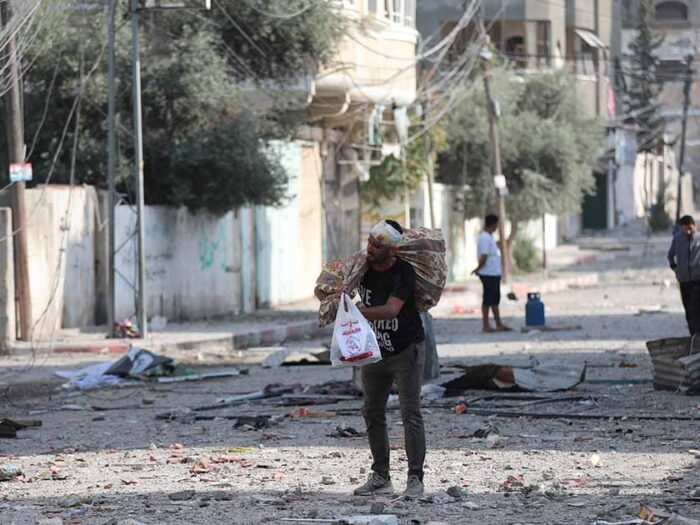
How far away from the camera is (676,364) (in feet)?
46.8

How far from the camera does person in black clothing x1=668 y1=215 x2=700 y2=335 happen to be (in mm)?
18109

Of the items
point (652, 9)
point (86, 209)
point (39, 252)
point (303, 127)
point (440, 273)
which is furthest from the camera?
point (652, 9)

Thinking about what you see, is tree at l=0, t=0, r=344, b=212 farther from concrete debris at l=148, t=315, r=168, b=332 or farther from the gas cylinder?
the gas cylinder

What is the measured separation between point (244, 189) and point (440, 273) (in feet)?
57.0

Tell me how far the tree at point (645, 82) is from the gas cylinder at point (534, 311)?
86.7ft

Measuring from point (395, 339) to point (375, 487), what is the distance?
0.97 metres

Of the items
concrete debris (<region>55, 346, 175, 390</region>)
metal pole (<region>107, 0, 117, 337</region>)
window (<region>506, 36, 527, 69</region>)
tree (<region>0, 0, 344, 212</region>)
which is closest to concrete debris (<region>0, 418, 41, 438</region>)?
concrete debris (<region>55, 346, 175, 390</region>)

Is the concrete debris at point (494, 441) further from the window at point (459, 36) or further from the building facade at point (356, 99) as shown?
the window at point (459, 36)

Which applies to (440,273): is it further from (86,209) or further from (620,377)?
(86,209)

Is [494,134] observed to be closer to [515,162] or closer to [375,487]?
[515,162]

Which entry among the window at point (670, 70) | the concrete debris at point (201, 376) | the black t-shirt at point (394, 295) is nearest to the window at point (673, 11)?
the window at point (670, 70)

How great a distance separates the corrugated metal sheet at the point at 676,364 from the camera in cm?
1415

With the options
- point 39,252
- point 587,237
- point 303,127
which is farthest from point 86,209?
point 587,237

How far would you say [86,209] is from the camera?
2373 centimetres
